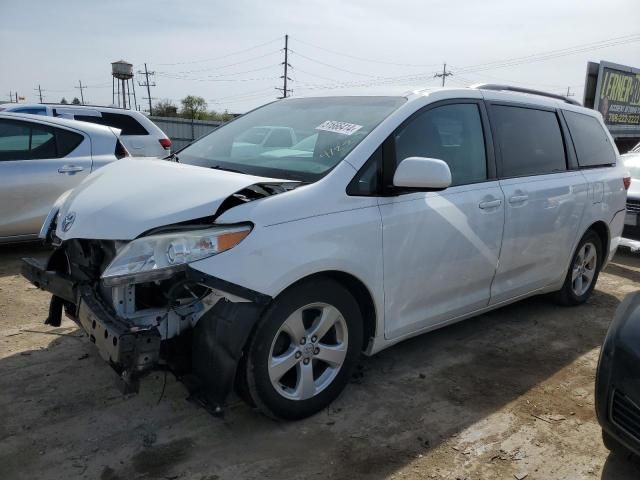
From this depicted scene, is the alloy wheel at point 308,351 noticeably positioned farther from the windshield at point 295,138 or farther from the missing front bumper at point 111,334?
the windshield at point 295,138

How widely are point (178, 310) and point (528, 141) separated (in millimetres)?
2957

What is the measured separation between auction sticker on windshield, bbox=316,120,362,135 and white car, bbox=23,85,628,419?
3 cm

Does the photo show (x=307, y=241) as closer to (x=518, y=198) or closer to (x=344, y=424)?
(x=344, y=424)

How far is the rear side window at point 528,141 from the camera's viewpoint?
13.0 ft

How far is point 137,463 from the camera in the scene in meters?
2.56

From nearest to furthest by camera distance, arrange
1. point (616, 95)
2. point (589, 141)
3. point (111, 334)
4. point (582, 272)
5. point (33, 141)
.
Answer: point (111, 334), point (589, 141), point (582, 272), point (33, 141), point (616, 95)

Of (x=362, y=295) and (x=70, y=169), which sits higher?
(x=70, y=169)

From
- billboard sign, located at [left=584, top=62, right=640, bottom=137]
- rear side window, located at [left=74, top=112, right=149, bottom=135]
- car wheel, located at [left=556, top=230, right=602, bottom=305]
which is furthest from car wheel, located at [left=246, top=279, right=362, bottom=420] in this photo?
billboard sign, located at [left=584, top=62, right=640, bottom=137]

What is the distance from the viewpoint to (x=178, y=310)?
263 centimetres

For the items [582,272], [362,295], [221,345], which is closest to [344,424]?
[362,295]

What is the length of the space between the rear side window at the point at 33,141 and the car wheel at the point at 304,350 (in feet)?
13.9

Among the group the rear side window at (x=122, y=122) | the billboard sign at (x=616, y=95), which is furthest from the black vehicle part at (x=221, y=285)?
the billboard sign at (x=616, y=95)

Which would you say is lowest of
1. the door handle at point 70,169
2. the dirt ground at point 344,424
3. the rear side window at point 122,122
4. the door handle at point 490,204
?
the dirt ground at point 344,424

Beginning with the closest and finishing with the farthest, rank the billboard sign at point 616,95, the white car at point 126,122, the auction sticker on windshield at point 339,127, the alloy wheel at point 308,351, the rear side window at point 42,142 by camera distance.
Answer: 1. the alloy wheel at point 308,351
2. the auction sticker on windshield at point 339,127
3. the rear side window at point 42,142
4. the white car at point 126,122
5. the billboard sign at point 616,95
